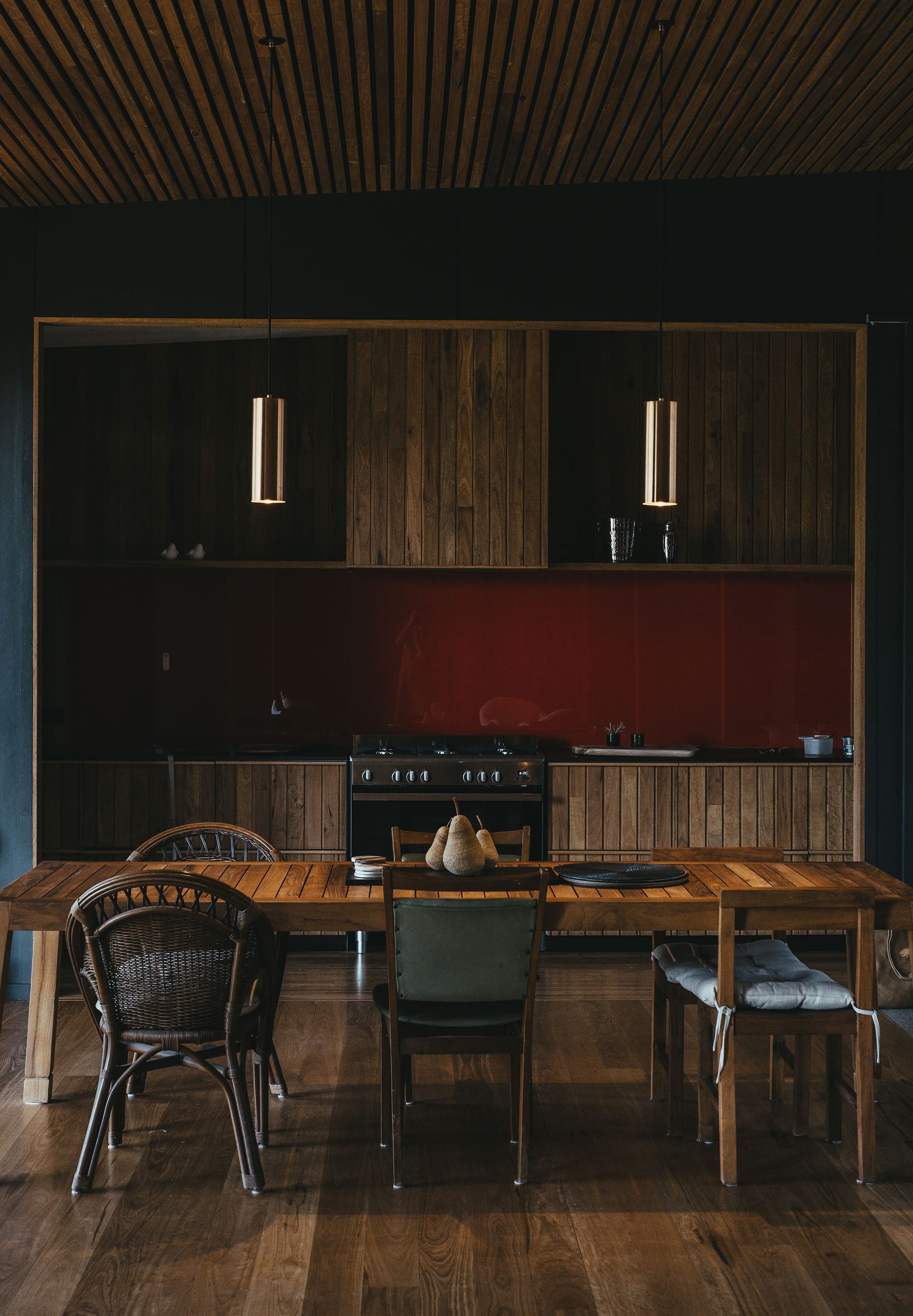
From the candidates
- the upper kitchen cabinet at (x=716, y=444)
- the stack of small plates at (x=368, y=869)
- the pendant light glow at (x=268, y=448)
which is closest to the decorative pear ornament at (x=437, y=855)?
the stack of small plates at (x=368, y=869)

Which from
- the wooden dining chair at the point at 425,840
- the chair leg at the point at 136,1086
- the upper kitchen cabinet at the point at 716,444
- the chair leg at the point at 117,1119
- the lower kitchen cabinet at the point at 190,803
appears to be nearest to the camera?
the chair leg at the point at 117,1119

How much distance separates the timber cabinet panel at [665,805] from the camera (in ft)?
18.2

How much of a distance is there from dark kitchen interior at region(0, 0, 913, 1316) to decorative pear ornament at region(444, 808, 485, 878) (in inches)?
0.5

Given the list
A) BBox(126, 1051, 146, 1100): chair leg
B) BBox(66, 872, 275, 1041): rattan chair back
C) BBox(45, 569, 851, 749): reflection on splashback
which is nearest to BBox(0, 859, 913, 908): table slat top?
BBox(66, 872, 275, 1041): rattan chair back

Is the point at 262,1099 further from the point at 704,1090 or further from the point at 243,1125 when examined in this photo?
the point at 704,1090

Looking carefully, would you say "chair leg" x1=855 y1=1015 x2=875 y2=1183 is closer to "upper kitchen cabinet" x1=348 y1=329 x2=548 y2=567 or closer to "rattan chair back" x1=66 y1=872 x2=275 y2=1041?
"rattan chair back" x1=66 y1=872 x2=275 y2=1041

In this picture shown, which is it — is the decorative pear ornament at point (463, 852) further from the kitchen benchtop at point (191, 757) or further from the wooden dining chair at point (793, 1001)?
the kitchen benchtop at point (191, 757)

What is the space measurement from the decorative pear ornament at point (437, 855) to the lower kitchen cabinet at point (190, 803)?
85.9 inches

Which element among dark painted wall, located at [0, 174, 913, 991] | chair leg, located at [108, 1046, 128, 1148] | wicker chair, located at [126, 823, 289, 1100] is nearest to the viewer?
chair leg, located at [108, 1046, 128, 1148]

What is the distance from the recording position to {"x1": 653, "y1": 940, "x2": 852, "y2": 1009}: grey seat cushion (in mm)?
3137

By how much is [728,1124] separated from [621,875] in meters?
0.73

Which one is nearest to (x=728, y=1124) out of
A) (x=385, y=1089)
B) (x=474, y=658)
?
(x=385, y=1089)

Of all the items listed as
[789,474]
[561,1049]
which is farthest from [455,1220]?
[789,474]

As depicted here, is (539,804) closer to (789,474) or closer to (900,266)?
(789,474)
